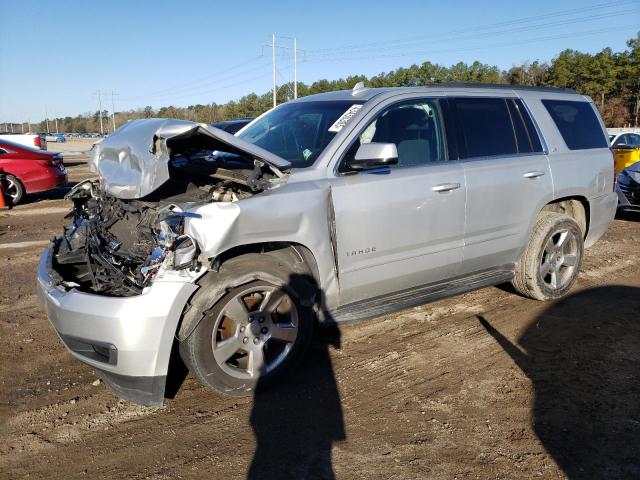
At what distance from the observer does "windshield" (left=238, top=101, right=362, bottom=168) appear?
390 cm

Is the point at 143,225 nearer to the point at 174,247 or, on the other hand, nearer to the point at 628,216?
the point at 174,247

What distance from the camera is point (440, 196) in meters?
4.09

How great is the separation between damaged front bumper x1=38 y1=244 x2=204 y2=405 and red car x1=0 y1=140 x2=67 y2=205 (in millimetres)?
9913

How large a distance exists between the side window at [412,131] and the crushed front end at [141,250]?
41.6 inches

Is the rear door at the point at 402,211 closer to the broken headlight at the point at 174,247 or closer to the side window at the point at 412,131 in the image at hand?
the side window at the point at 412,131

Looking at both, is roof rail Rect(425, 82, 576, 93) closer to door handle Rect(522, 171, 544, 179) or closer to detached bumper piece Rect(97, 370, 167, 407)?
door handle Rect(522, 171, 544, 179)

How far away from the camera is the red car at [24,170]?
11.5 meters

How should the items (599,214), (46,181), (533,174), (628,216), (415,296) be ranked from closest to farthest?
1. (415,296)
2. (533,174)
3. (599,214)
4. (628,216)
5. (46,181)

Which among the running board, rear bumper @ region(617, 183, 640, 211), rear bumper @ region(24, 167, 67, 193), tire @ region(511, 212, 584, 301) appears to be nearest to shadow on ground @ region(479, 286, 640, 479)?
tire @ region(511, 212, 584, 301)

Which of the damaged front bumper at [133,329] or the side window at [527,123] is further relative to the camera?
the side window at [527,123]

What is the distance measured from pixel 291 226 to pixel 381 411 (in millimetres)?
1297

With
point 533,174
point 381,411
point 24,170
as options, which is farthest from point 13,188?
point 381,411

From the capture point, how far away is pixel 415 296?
4215mm

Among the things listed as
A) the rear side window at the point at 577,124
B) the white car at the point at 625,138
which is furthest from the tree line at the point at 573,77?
the rear side window at the point at 577,124
